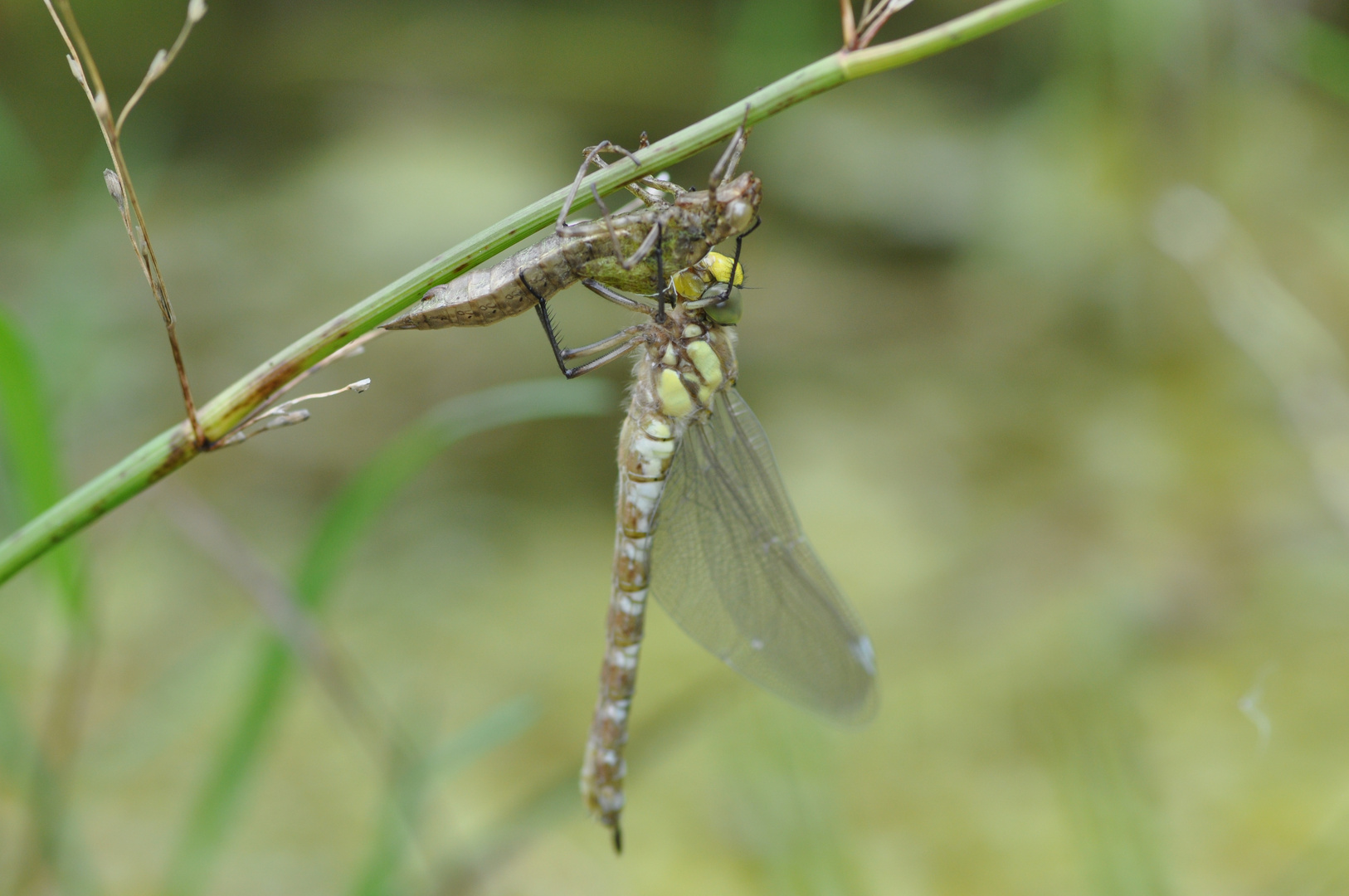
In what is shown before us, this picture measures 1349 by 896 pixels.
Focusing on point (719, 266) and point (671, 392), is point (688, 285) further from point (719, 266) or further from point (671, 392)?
point (671, 392)

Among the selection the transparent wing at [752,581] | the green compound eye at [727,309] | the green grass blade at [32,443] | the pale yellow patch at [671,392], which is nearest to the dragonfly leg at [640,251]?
the green compound eye at [727,309]

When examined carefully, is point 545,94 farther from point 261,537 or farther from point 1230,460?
point 1230,460

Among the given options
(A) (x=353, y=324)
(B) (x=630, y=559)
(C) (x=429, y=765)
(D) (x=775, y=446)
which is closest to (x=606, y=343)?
(B) (x=630, y=559)

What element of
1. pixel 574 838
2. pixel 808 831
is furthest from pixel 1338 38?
pixel 574 838

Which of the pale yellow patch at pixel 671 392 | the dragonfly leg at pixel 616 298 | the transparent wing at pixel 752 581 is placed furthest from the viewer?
the transparent wing at pixel 752 581

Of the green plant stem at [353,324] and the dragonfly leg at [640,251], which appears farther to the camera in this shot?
the dragonfly leg at [640,251]

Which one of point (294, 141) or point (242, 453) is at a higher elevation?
point (294, 141)

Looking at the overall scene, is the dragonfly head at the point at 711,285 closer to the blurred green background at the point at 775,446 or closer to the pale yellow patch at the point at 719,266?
the pale yellow patch at the point at 719,266

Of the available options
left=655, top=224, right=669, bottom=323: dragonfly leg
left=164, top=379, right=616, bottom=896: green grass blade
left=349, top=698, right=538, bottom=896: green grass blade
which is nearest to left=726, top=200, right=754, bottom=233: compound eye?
left=655, top=224, right=669, bottom=323: dragonfly leg
